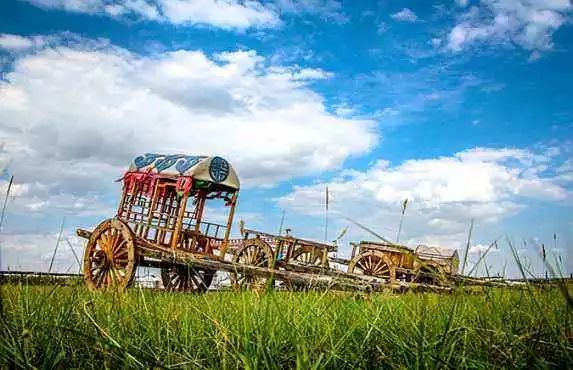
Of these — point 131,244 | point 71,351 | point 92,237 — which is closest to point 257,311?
point 71,351

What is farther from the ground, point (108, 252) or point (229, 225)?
point (229, 225)

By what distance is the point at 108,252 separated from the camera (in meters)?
11.9

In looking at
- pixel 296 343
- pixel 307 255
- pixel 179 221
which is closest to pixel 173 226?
pixel 179 221

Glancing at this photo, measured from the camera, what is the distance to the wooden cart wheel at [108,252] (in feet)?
38.0

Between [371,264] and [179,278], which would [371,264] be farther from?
[179,278]

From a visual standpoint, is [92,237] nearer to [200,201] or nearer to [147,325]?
[200,201]

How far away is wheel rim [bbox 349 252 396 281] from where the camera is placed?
1439 cm

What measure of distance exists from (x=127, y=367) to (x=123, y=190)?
12560 mm

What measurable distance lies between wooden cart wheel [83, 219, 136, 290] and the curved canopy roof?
2017mm

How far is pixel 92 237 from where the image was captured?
1236 cm

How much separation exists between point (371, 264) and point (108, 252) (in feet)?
23.4

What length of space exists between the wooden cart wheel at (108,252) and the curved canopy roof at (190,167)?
2017 millimetres

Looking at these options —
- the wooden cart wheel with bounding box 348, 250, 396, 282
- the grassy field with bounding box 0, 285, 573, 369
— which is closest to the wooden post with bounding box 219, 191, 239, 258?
the wooden cart wheel with bounding box 348, 250, 396, 282

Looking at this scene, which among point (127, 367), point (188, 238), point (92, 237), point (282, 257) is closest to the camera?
point (127, 367)
